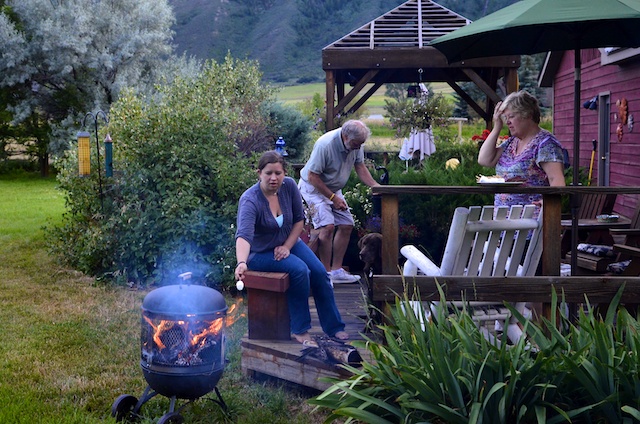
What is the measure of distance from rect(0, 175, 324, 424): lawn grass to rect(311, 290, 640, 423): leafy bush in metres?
1.28

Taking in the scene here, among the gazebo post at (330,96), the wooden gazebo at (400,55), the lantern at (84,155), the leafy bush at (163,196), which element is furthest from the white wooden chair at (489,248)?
the gazebo post at (330,96)

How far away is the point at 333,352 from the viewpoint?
436cm

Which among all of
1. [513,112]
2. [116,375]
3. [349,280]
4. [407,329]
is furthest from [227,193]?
[407,329]

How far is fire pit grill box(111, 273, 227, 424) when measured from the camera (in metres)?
3.91

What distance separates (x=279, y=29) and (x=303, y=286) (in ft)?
229

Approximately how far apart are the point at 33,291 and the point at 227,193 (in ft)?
7.36

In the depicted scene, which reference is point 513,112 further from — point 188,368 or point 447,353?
point 188,368

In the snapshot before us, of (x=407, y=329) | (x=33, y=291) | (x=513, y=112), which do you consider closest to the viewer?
(x=407, y=329)

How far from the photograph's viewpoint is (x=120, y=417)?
4.26 meters

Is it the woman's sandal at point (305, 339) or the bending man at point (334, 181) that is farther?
the bending man at point (334, 181)

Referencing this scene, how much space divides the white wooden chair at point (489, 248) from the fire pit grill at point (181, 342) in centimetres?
111

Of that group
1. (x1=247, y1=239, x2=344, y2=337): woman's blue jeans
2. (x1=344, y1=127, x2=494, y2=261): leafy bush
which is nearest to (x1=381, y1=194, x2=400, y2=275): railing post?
(x1=247, y1=239, x2=344, y2=337): woman's blue jeans

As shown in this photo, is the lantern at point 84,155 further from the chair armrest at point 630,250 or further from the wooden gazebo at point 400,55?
the chair armrest at point 630,250

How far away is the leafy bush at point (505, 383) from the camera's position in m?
2.88
